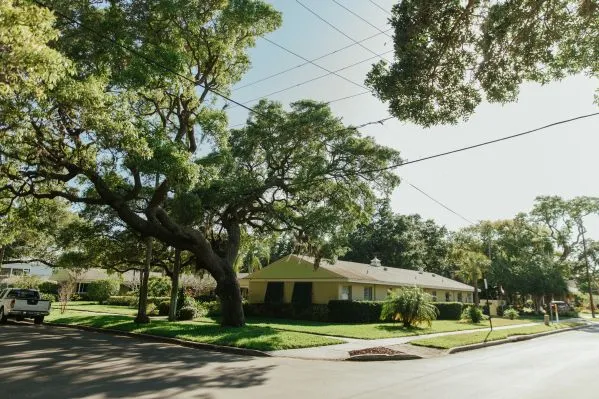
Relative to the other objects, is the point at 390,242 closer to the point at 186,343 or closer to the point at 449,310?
the point at 449,310

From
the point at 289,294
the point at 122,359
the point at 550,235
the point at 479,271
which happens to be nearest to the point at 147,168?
the point at 122,359

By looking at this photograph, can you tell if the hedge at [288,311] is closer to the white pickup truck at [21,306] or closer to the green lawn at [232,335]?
the green lawn at [232,335]

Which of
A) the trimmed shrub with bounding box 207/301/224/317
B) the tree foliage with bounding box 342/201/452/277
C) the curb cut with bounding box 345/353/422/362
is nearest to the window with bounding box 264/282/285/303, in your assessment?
the trimmed shrub with bounding box 207/301/224/317

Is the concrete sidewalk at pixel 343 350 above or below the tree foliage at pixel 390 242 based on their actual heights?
below

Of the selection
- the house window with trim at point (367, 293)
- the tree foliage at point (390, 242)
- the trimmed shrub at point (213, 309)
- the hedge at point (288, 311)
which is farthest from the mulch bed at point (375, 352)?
the tree foliage at point (390, 242)

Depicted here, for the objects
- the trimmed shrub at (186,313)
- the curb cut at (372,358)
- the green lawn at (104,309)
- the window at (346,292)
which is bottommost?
the curb cut at (372,358)

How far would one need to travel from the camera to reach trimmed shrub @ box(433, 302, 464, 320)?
115 ft

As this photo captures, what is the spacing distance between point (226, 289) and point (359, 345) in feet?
23.2

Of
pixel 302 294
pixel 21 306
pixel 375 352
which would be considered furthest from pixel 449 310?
pixel 21 306

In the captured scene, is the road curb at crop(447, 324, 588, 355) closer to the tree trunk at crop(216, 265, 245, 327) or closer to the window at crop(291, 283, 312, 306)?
the tree trunk at crop(216, 265, 245, 327)

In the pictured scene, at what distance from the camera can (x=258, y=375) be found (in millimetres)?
10289

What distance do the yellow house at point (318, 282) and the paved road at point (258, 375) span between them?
15957 mm

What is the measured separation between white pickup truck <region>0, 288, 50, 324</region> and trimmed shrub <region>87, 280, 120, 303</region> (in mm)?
25501

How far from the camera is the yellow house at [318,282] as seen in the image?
1216 inches
